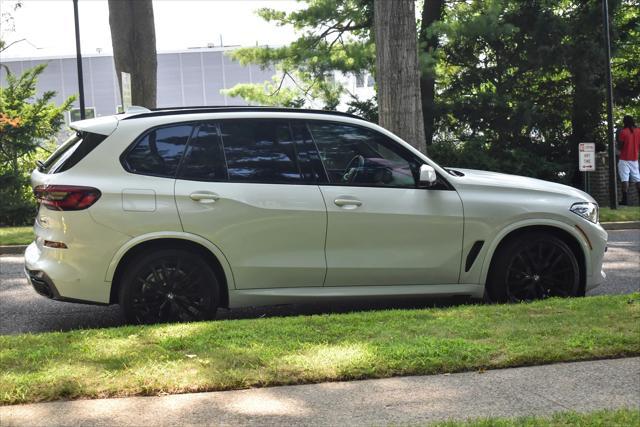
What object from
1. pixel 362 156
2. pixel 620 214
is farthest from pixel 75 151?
pixel 620 214

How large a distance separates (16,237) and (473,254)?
31.5 ft

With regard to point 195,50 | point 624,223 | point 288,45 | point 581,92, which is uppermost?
point 195,50

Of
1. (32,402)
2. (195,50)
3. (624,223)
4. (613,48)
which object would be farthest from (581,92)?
(195,50)

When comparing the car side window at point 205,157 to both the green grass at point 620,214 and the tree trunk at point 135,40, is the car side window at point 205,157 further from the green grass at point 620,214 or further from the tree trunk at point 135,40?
the green grass at point 620,214

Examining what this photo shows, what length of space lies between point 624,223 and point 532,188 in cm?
878

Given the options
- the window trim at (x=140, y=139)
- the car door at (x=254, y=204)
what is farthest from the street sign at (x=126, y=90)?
the car door at (x=254, y=204)

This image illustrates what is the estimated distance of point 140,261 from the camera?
641cm

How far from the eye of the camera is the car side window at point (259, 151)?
671cm

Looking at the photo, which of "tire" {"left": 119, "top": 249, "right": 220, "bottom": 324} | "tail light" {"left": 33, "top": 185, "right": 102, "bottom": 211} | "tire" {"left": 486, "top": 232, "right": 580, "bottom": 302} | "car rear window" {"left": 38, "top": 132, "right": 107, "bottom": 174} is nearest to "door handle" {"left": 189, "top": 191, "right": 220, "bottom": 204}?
"tire" {"left": 119, "top": 249, "right": 220, "bottom": 324}

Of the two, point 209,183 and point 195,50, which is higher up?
point 195,50

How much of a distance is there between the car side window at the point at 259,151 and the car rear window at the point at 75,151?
1.01 meters

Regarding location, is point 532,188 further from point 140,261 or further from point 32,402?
point 32,402

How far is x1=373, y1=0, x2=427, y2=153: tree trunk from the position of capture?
12375 mm

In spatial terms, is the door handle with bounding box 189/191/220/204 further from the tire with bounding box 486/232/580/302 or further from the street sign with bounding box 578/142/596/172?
the street sign with bounding box 578/142/596/172
